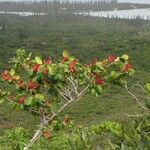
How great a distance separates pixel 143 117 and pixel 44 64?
1.42m

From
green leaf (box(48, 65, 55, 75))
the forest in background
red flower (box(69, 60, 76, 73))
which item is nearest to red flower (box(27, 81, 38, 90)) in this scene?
green leaf (box(48, 65, 55, 75))

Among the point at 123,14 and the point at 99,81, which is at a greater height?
the point at 99,81

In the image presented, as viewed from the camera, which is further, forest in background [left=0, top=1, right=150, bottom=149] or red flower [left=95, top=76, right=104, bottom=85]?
forest in background [left=0, top=1, right=150, bottom=149]

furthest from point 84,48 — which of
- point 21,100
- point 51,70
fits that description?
point 51,70

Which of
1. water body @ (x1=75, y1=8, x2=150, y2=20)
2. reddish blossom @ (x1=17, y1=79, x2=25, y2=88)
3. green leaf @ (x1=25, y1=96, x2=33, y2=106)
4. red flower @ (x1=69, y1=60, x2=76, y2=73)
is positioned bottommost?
water body @ (x1=75, y1=8, x2=150, y2=20)

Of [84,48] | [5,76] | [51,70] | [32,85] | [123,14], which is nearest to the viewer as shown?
[51,70]

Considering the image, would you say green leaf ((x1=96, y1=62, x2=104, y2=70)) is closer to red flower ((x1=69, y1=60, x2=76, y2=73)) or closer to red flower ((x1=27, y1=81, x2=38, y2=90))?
red flower ((x1=69, y1=60, x2=76, y2=73))

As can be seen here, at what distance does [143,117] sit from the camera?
3.44 meters

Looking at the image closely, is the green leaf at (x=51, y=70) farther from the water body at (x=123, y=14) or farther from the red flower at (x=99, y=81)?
the water body at (x=123, y=14)

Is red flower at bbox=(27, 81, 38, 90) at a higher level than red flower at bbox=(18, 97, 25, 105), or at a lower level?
higher

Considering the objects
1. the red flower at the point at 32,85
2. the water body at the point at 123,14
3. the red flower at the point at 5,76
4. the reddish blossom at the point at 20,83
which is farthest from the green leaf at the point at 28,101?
the water body at the point at 123,14

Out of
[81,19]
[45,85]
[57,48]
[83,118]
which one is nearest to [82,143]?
[45,85]

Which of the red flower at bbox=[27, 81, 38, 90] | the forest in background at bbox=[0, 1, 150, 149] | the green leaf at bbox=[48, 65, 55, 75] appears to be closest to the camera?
the green leaf at bbox=[48, 65, 55, 75]

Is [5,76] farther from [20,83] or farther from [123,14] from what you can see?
[123,14]
